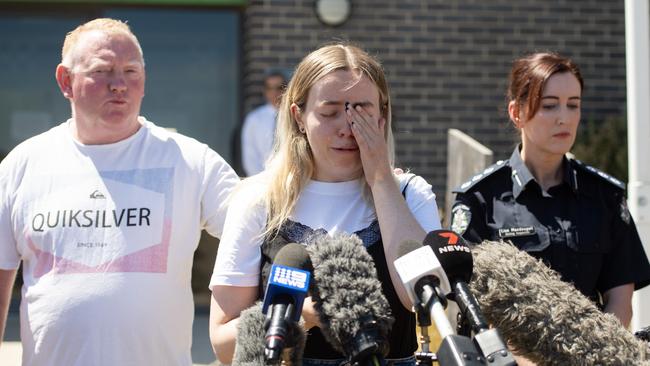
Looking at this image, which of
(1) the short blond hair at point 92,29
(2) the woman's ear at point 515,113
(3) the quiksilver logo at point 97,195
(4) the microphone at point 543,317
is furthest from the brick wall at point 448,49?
(4) the microphone at point 543,317

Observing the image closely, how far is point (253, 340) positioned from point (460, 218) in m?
1.78

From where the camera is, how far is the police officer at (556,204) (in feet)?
13.4

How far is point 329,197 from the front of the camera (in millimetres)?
3281

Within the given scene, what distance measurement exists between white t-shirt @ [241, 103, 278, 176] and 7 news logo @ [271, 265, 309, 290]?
5574 millimetres

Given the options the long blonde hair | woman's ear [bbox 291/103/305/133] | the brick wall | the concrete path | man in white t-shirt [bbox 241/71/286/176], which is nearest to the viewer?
the long blonde hair

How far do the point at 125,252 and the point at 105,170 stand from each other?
0.36m

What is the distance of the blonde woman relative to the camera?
3.09 m

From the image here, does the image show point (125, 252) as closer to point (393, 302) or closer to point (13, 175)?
point (13, 175)

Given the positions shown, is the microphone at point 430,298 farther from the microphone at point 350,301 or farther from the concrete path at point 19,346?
the concrete path at point 19,346

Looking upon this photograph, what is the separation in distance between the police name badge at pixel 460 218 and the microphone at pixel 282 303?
1747 millimetres

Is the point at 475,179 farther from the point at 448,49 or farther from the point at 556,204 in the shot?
the point at 448,49

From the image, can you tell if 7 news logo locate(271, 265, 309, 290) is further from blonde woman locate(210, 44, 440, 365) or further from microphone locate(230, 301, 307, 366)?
blonde woman locate(210, 44, 440, 365)

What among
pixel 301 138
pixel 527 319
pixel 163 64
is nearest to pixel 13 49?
pixel 163 64

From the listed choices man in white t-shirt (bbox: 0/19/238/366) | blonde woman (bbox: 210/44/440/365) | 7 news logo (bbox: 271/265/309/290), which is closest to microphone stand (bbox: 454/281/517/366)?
7 news logo (bbox: 271/265/309/290)
